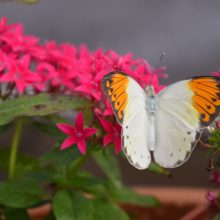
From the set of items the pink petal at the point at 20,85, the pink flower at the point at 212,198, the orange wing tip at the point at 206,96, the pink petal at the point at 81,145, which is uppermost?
the orange wing tip at the point at 206,96

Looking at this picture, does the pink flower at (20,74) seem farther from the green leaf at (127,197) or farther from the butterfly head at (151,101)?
the green leaf at (127,197)

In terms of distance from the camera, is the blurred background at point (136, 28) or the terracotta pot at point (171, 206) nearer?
the terracotta pot at point (171, 206)

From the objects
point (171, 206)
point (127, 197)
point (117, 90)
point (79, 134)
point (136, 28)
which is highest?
point (117, 90)

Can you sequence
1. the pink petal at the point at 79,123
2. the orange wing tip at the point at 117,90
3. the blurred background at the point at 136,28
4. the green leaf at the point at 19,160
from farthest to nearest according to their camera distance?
the blurred background at the point at 136,28 < the green leaf at the point at 19,160 < the pink petal at the point at 79,123 < the orange wing tip at the point at 117,90

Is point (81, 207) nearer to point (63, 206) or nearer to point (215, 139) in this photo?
point (63, 206)

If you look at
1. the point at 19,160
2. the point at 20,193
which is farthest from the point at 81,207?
the point at 19,160

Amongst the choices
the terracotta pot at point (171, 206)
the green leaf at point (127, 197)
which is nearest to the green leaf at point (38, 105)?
the green leaf at point (127, 197)

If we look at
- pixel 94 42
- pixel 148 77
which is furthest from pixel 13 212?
pixel 94 42

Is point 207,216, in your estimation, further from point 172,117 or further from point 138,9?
point 138,9
